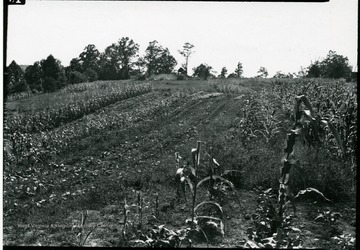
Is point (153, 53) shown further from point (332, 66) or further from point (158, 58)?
point (332, 66)

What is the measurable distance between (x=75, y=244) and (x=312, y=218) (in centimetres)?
266

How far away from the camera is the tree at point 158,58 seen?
503cm

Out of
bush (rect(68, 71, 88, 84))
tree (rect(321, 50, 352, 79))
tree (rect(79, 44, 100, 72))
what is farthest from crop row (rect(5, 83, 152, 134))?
tree (rect(321, 50, 352, 79))

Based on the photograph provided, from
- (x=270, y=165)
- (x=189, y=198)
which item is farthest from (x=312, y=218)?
(x=189, y=198)

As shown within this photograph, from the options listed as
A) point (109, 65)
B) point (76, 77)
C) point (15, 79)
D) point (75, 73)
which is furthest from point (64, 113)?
point (109, 65)

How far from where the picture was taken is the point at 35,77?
584cm

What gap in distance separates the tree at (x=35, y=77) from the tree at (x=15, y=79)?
12 centimetres

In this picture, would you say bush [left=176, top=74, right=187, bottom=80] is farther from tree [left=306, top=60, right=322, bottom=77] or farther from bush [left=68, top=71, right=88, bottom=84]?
tree [left=306, top=60, right=322, bottom=77]

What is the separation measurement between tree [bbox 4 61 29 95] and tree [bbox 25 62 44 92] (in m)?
0.12

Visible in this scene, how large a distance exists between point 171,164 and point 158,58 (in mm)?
1743

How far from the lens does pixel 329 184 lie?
4.16 metres

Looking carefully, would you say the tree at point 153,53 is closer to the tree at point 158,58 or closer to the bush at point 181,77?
the tree at point 158,58

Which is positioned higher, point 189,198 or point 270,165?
point 270,165

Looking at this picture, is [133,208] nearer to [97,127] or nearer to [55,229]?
[55,229]
